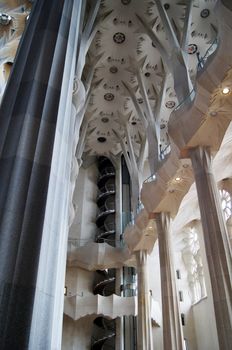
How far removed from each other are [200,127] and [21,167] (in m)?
8.43

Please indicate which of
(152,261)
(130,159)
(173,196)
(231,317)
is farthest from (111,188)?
(231,317)

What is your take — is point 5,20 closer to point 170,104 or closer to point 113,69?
point 113,69

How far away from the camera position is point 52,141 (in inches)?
134

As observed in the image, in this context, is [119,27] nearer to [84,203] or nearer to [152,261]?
[84,203]

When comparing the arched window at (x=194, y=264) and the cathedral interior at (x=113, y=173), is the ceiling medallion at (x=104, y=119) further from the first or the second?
the arched window at (x=194, y=264)

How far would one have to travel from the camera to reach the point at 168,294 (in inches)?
487

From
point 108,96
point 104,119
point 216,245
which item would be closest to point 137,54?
point 108,96

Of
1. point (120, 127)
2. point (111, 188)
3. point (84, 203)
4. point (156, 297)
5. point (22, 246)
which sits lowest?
point (22, 246)

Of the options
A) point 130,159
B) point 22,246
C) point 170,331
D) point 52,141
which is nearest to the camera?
point 22,246

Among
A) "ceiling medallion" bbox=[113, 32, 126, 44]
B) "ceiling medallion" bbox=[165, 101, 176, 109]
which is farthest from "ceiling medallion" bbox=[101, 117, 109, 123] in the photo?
→ "ceiling medallion" bbox=[113, 32, 126, 44]

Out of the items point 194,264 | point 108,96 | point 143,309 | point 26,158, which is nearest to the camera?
point 26,158

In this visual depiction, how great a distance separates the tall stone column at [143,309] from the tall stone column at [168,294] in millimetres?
3226

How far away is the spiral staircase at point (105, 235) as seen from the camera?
18.4m

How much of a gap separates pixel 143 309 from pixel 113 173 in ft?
37.9
